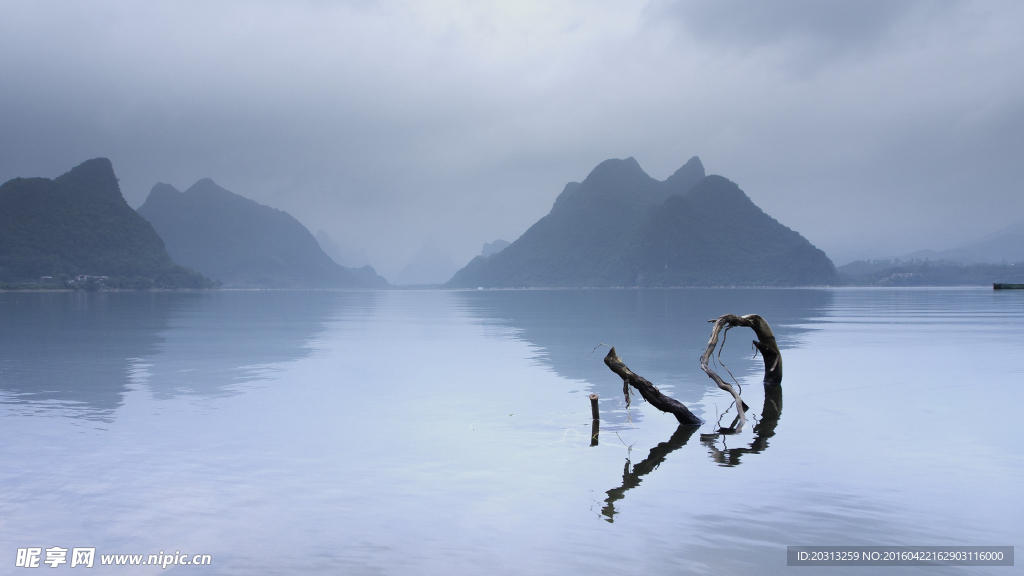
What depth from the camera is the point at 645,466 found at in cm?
1080

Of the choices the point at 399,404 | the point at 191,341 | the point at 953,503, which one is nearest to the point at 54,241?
the point at 191,341

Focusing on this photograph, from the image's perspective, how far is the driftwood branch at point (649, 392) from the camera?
12.9m

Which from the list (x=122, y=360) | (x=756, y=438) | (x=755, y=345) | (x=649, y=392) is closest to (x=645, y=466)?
(x=649, y=392)

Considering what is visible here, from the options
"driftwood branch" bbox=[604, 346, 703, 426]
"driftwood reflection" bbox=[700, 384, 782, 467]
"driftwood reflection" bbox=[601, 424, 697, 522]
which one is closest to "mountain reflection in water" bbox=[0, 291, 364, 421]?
"driftwood branch" bbox=[604, 346, 703, 426]

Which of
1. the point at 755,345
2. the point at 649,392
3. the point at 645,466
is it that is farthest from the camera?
the point at 755,345

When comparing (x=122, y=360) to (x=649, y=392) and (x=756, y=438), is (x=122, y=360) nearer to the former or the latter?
(x=649, y=392)

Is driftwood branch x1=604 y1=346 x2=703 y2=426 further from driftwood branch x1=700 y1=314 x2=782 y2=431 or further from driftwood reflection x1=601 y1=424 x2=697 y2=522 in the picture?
driftwood branch x1=700 y1=314 x2=782 y2=431

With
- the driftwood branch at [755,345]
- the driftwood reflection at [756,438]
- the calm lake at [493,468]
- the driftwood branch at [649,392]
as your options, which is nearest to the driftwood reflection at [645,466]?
the calm lake at [493,468]

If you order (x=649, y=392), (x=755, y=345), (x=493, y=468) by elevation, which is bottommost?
(x=493, y=468)

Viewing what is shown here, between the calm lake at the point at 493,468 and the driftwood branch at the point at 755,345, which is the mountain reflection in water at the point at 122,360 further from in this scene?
the driftwood branch at the point at 755,345

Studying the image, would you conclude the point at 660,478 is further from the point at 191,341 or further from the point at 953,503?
the point at 191,341

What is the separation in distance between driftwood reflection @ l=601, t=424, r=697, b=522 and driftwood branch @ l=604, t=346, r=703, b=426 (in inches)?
9.0

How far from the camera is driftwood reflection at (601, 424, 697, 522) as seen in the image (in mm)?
8984

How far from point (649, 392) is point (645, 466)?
2.75 metres
